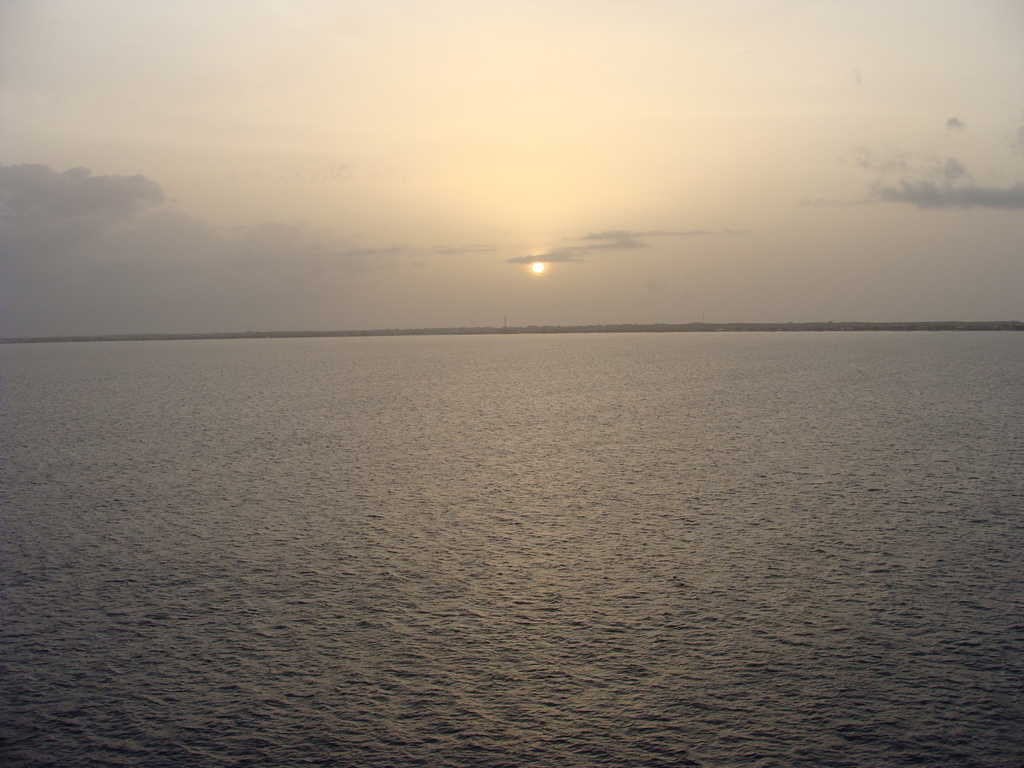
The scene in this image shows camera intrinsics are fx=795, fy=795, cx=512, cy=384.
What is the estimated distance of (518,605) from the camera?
42.9ft

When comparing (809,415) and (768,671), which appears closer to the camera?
(768,671)

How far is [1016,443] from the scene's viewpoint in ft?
95.6

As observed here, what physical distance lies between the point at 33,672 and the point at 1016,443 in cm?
3105

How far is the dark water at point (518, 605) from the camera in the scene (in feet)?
29.9

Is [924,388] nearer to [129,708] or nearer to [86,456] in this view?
[86,456]

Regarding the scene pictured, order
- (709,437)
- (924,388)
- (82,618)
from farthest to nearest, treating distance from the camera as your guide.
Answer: (924,388) → (709,437) → (82,618)

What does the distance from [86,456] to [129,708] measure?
71.5 feet

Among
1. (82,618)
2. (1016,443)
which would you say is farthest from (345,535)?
(1016,443)

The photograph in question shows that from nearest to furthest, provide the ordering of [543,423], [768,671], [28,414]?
[768,671] < [543,423] < [28,414]

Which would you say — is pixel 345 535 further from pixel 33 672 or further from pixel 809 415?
pixel 809 415

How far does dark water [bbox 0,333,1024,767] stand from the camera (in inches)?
359

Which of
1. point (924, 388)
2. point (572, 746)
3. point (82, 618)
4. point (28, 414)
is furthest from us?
point (924, 388)

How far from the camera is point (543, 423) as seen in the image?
126ft

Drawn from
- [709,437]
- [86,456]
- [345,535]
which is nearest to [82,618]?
[345,535]
